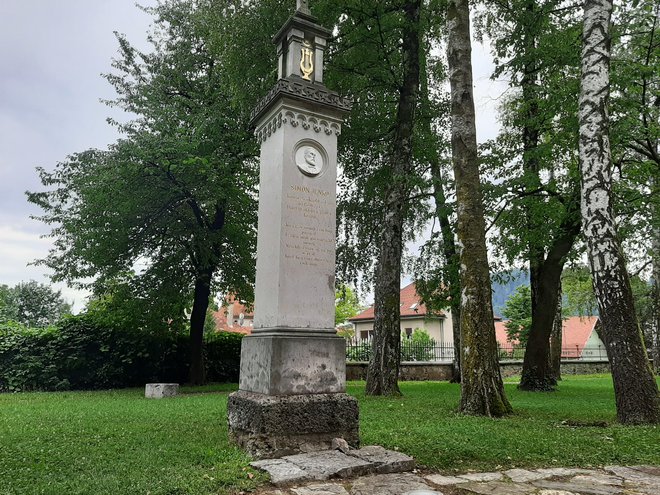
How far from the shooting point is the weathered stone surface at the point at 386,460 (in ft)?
15.1

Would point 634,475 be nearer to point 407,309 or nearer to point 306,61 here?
point 306,61

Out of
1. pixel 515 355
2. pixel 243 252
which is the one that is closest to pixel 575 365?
pixel 515 355

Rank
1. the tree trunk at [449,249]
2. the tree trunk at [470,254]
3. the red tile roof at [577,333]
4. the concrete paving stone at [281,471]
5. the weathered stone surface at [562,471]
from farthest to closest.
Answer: the red tile roof at [577,333] → the tree trunk at [449,249] → the tree trunk at [470,254] → the weathered stone surface at [562,471] → the concrete paving stone at [281,471]

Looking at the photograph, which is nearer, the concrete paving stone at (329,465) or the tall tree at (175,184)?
the concrete paving stone at (329,465)

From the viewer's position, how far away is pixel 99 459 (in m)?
5.10

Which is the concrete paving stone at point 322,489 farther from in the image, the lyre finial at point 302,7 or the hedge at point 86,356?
the hedge at point 86,356

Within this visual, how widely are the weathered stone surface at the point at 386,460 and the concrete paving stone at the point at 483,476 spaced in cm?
49

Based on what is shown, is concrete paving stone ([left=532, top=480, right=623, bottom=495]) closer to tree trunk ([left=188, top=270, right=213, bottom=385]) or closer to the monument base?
the monument base

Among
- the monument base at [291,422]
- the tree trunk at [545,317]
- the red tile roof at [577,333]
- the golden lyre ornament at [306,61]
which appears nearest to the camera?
the monument base at [291,422]

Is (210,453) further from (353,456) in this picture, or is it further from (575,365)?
(575,365)

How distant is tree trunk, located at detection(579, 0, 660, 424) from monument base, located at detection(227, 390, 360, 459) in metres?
4.35

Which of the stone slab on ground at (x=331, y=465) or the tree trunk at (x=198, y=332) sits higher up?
the tree trunk at (x=198, y=332)

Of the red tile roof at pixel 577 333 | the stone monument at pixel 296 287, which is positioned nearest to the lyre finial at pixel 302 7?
the stone monument at pixel 296 287

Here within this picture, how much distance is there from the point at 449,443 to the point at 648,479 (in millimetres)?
1920
